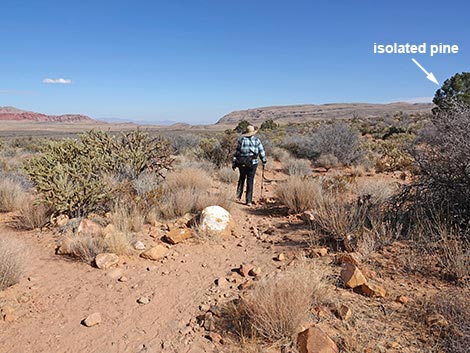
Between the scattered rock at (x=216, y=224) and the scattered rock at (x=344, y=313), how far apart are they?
Answer: 2313 mm

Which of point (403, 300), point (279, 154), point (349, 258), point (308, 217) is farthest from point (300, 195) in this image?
point (279, 154)

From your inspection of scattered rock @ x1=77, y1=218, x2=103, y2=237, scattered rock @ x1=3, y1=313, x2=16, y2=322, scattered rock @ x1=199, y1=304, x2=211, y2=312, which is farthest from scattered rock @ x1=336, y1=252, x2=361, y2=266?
scattered rock @ x1=3, y1=313, x2=16, y2=322

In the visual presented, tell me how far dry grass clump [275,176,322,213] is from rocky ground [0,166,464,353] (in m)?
1.37

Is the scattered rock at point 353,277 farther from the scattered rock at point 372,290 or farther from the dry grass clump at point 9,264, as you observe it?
the dry grass clump at point 9,264

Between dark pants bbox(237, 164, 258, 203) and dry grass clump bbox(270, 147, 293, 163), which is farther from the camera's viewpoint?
dry grass clump bbox(270, 147, 293, 163)

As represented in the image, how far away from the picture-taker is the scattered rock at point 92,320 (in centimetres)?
291

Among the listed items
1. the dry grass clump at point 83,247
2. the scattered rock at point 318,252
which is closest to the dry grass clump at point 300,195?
the scattered rock at point 318,252

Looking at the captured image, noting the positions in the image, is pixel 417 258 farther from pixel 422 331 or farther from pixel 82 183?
pixel 82 183

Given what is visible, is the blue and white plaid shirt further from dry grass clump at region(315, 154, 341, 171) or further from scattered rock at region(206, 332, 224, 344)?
dry grass clump at region(315, 154, 341, 171)

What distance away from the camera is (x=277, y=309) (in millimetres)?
2588

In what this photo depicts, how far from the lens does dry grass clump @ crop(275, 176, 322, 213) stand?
612 centimetres

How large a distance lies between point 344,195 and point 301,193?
116cm

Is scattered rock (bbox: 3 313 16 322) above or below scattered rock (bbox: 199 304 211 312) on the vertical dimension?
above

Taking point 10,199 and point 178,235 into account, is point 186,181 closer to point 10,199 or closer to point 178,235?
point 178,235
